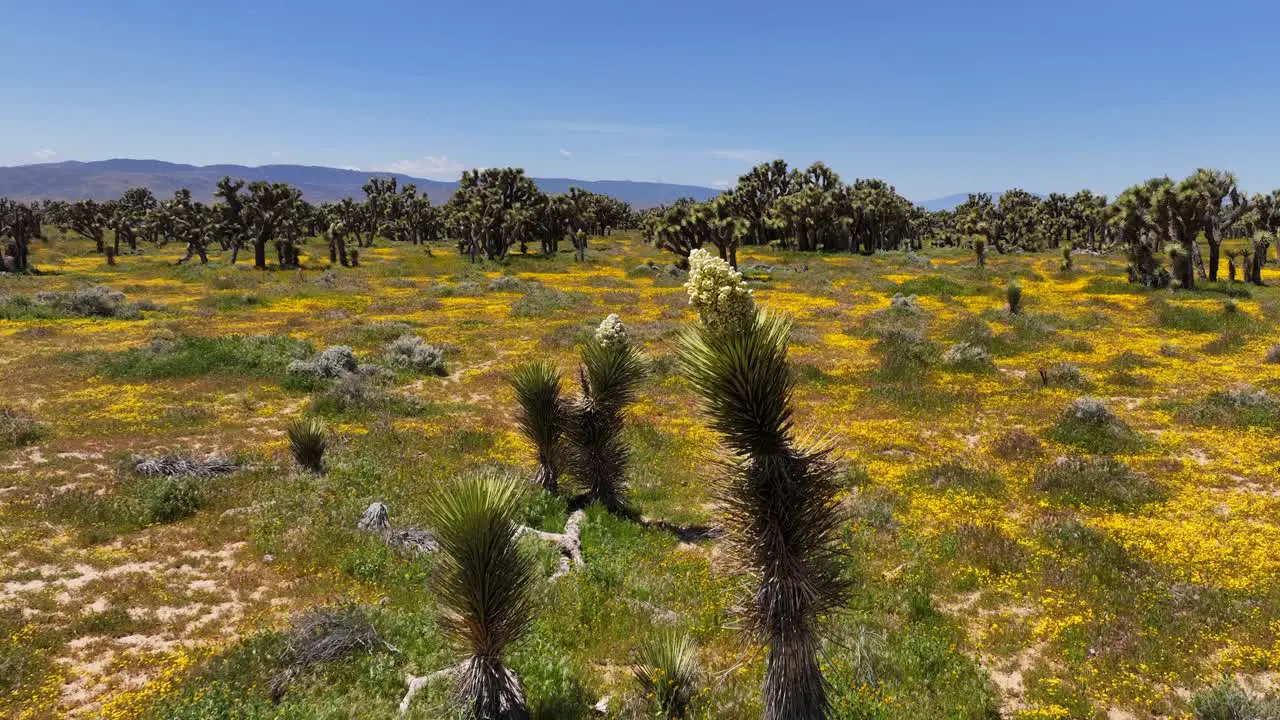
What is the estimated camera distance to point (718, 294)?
562 cm

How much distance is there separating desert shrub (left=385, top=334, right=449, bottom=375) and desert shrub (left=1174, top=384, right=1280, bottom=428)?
85.4 feet

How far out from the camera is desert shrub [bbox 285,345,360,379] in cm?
2433

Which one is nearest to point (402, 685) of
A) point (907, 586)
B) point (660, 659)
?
point (660, 659)

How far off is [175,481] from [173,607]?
4982 millimetres

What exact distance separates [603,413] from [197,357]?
20821 mm

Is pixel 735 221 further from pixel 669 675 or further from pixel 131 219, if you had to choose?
pixel 131 219

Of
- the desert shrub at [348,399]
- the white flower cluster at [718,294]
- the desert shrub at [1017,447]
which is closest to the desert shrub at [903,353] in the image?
the desert shrub at [1017,447]

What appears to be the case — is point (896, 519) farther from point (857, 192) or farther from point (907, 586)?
point (857, 192)

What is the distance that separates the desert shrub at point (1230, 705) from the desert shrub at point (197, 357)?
27.3 meters

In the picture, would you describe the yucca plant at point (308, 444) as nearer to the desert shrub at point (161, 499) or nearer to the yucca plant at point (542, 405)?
the desert shrub at point (161, 499)

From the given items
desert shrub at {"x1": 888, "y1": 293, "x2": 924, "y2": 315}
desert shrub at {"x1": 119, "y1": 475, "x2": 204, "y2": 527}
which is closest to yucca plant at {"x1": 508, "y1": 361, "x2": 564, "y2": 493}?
desert shrub at {"x1": 119, "y1": 475, "x2": 204, "y2": 527}

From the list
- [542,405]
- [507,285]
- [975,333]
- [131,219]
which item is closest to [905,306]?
[975,333]

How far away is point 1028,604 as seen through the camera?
35.1 feet

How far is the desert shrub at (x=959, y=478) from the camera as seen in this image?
15.4 meters
